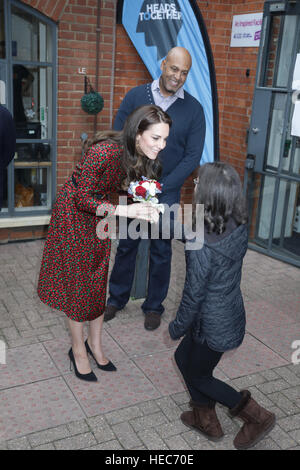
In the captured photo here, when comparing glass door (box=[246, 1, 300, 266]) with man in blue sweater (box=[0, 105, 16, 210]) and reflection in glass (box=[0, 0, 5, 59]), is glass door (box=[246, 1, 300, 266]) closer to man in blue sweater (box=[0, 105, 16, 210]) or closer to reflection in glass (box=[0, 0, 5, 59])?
reflection in glass (box=[0, 0, 5, 59])

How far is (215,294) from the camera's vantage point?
2752 mm

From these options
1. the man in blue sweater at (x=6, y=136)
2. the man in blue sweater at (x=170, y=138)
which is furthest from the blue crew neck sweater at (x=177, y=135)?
the man in blue sweater at (x=6, y=136)

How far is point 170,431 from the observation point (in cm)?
318

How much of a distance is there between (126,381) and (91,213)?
1292 millimetres

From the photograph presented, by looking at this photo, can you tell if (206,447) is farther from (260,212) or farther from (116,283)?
(260,212)

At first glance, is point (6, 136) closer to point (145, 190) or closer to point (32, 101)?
point (145, 190)

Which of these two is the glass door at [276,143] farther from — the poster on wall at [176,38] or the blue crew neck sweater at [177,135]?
the blue crew neck sweater at [177,135]

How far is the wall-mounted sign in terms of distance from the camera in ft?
21.0

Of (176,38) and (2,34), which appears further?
(176,38)

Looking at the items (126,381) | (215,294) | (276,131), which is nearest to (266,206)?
(276,131)

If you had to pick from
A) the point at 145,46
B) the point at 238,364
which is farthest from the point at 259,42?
the point at 238,364

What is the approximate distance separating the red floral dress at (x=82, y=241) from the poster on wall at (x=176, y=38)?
3034 mm

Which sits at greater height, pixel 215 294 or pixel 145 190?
pixel 145 190

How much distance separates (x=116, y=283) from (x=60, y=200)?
56.0 inches
